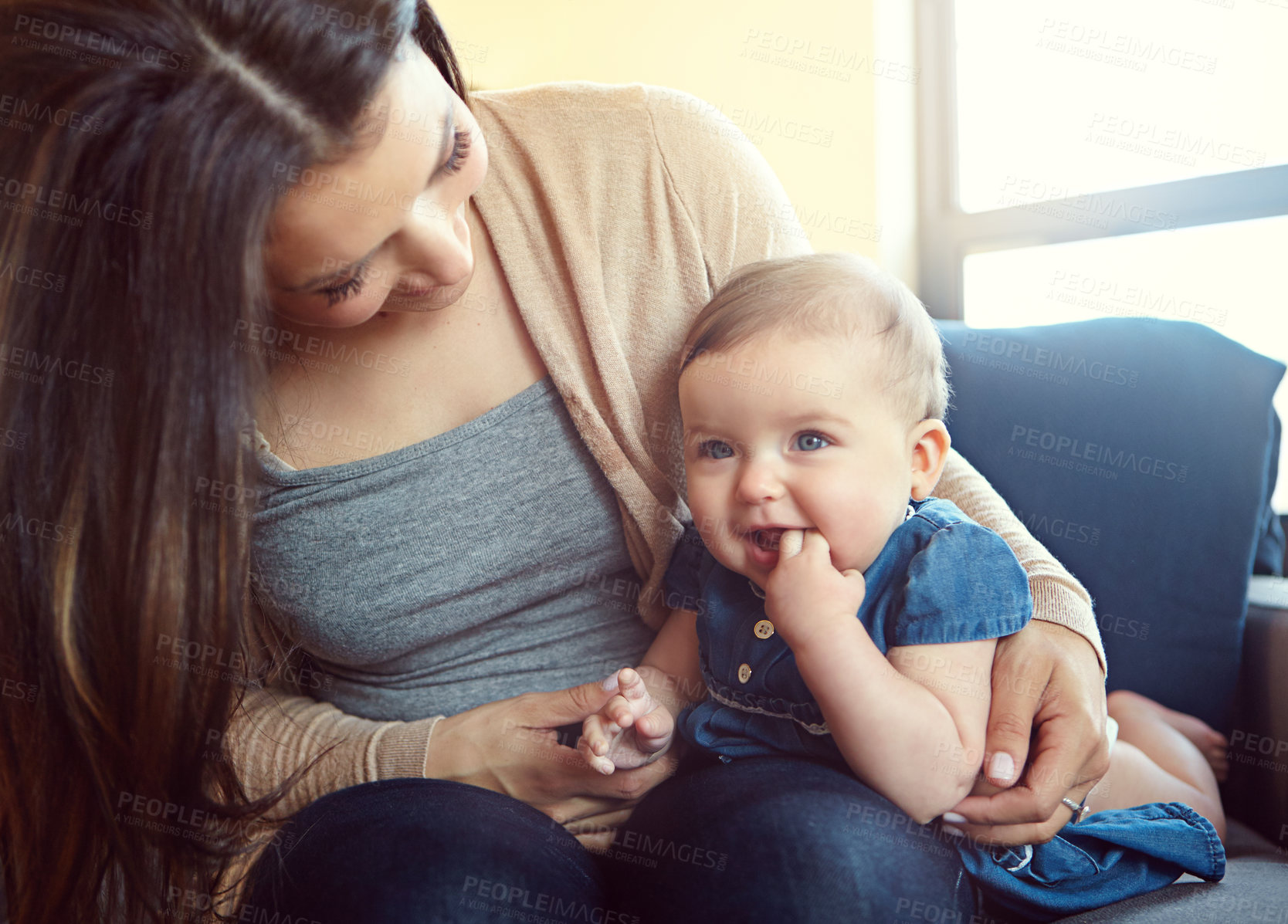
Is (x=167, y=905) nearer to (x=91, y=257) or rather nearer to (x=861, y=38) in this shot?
(x=91, y=257)

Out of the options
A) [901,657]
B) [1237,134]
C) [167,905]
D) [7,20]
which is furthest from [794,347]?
[1237,134]

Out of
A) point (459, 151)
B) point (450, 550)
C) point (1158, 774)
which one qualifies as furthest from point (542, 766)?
point (1158, 774)

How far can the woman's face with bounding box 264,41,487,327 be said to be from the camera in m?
0.76

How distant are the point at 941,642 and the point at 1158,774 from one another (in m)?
0.51

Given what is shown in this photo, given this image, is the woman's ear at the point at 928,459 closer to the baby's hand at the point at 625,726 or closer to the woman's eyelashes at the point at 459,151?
the baby's hand at the point at 625,726

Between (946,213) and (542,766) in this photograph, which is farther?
(946,213)

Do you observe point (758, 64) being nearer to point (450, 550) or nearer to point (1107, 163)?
point (1107, 163)

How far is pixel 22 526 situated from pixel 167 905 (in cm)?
41

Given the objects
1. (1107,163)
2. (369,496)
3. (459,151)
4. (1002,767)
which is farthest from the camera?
(1107,163)

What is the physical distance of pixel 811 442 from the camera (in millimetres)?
833

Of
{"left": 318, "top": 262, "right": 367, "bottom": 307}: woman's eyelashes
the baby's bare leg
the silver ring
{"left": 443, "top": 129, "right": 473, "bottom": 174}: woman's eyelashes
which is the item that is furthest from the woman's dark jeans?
{"left": 443, "top": 129, "right": 473, "bottom": 174}: woman's eyelashes

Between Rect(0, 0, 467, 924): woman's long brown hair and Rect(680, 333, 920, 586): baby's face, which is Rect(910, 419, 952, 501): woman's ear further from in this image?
Rect(0, 0, 467, 924): woman's long brown hair

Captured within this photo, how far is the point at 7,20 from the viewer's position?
0.72 metres

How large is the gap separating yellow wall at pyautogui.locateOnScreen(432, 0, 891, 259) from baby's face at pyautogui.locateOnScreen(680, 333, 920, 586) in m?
1.47
